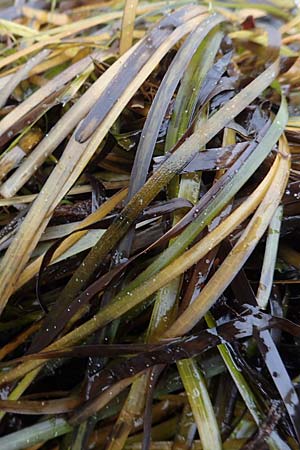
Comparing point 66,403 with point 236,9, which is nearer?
point 66,403

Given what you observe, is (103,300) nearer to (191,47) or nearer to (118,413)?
(118,413)

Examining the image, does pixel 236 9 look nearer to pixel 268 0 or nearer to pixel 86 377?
pixel 268 0

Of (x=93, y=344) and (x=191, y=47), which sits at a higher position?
(x=191, y=47)

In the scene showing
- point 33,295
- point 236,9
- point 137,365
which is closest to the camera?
point 137,365

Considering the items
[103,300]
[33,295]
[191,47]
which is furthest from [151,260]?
[191,47]

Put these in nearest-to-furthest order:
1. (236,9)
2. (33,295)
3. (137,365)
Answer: (137,365) < (33,295) < (236,9)

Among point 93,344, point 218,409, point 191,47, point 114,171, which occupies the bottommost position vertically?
point 218,409
